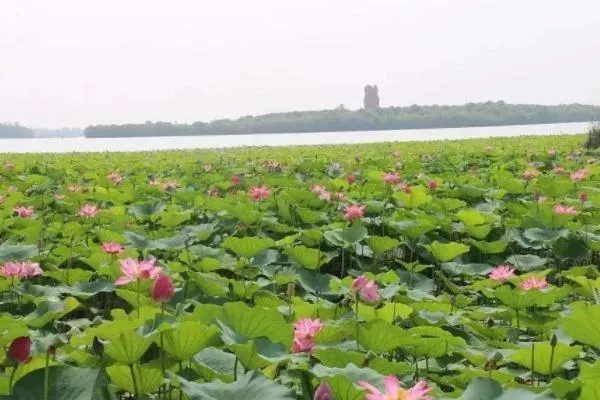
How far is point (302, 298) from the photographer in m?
2.47

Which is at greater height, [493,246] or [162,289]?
[162,289]

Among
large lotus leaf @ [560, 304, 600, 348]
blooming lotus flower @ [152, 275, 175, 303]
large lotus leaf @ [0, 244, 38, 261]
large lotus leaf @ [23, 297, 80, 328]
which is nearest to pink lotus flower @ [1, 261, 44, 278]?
large lotus leaf @ [23, 297, 80, 328]

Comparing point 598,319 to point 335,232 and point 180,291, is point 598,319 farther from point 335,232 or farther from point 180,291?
point 335,232

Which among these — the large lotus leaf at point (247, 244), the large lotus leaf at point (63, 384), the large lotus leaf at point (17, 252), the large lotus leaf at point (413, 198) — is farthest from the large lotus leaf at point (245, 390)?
the large lotus leaf at point (413, 198)

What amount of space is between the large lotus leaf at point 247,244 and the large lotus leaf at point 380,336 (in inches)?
40.1

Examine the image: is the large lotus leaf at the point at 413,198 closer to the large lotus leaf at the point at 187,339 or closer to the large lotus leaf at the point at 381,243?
the large lotus leaf at the point at 381,243

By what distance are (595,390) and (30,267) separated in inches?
64.3

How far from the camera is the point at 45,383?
47.8 inches

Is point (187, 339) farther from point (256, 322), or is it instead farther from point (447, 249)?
point (447, 249)

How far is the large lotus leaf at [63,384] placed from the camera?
1.24 metres

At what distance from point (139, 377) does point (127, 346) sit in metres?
0.07

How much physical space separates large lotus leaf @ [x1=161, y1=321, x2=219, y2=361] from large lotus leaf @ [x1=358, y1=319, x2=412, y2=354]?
339mm

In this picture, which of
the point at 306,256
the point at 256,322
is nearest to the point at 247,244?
the point at 306,256

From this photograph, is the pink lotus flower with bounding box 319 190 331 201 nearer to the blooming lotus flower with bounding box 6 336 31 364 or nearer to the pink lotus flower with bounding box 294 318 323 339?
the pink lotus flower with bounding box 294 318 323 339
